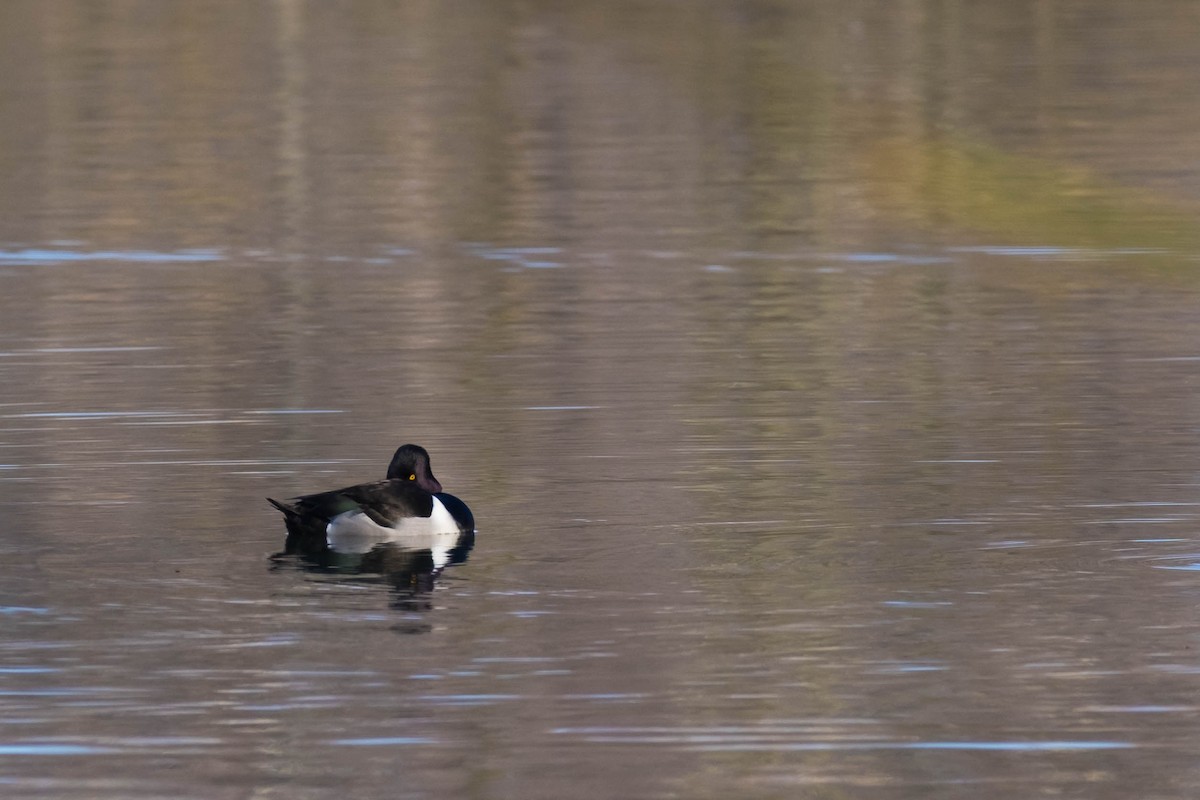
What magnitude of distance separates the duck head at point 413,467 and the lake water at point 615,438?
0.34m

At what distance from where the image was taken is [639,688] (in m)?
8.59

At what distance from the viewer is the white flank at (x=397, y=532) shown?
35.4 feet

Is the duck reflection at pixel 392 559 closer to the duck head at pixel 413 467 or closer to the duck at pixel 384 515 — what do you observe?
the duck at pixel 384 515

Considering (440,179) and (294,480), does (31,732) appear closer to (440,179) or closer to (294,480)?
(294,480)

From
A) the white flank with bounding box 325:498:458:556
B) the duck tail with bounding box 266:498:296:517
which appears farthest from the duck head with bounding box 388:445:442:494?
the duck tail with bounding box 266:498:296:517

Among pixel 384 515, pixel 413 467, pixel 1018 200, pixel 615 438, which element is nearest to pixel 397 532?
pixel 384 515

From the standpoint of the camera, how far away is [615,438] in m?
12.9

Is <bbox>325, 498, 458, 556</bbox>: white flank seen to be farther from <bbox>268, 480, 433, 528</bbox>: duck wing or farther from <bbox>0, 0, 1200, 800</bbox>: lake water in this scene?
<bbox>0, 0, 1200, 800</bbox>: lake water

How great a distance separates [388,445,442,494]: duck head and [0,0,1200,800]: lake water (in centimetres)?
34

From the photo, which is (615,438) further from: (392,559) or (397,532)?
(392,559)

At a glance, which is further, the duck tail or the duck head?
the duck head

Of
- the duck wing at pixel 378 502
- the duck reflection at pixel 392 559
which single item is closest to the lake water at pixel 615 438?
the duck reflection at pixel 392 559

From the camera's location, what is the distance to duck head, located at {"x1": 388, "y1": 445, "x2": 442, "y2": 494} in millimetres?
11047

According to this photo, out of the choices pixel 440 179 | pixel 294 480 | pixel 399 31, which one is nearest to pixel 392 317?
pixel 294 480
